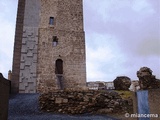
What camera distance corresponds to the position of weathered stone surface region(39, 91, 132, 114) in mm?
7746

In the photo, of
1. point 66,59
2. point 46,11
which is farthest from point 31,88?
point 46,11

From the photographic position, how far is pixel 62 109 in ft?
25.3

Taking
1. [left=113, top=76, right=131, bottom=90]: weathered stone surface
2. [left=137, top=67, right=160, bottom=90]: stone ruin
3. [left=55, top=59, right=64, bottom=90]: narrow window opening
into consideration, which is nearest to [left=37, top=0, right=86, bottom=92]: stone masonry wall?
[left=55, top=59, right=64, bottom=90]: narrow window opening

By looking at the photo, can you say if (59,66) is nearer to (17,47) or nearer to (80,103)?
(17,47)

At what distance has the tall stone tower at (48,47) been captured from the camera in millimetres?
12969

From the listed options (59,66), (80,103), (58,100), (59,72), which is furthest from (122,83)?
(59,66)

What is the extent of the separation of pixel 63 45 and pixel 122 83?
19.8 ft

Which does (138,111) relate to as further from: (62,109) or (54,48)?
(54,48)

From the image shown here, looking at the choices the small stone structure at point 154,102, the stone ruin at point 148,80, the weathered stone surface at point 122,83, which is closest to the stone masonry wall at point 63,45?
the weathered stone surface at point 122,83

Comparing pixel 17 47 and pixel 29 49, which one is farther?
pixel 29 49

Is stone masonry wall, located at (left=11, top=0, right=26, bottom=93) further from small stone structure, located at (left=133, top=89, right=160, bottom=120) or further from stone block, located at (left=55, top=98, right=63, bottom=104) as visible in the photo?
small stone structure, located at (left=133, top=89, right=160, bottom=120)

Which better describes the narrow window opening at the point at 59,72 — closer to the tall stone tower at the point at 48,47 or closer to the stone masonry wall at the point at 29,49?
the tall stone tower at the point at 48,47

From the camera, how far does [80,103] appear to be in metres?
7.86

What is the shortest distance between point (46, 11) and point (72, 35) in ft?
9.95
